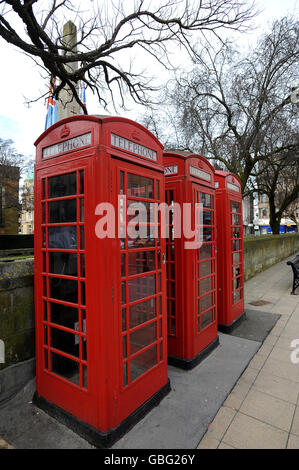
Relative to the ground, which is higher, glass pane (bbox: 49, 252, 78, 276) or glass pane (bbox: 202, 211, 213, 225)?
glass pane (bbox: 202, 211, 213, 225)

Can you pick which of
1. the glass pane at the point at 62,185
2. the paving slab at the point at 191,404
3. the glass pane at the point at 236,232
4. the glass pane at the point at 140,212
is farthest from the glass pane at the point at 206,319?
the glass pane at the point at 62,185

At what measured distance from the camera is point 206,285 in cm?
377

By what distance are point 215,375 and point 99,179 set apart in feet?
9.30

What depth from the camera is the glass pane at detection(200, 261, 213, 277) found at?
3.65 meters

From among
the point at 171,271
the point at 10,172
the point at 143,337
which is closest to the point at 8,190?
the point at 10,172

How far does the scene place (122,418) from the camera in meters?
2.23

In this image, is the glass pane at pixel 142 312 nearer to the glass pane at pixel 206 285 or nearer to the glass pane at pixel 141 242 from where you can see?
the glass pane at pixel 141 242

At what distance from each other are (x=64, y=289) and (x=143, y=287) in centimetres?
82

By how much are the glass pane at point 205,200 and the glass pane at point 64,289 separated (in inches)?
81.3

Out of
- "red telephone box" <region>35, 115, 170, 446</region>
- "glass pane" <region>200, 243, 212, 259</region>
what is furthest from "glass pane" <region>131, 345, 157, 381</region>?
"glass pane" <region>200, 243, 212, 259</region>

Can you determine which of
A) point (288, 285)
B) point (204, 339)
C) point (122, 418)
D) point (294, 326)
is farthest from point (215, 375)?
point (288, 285)

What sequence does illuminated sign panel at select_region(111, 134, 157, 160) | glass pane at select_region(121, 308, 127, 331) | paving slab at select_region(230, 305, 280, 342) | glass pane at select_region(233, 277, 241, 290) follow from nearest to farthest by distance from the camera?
illuminated sign panel at select_region(111, 134, 157, 160), glass pane at select_region(121, 308, 127, 331), paving slab at select_region(230, 305, 280, 342), glass pane at select_region(233, 277, 241, 290)

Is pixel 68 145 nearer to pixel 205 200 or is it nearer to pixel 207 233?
pixel 205 200

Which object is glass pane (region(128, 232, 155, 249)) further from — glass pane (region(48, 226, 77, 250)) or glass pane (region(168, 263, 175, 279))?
glass pane (region(168, 263, 175, 279))
